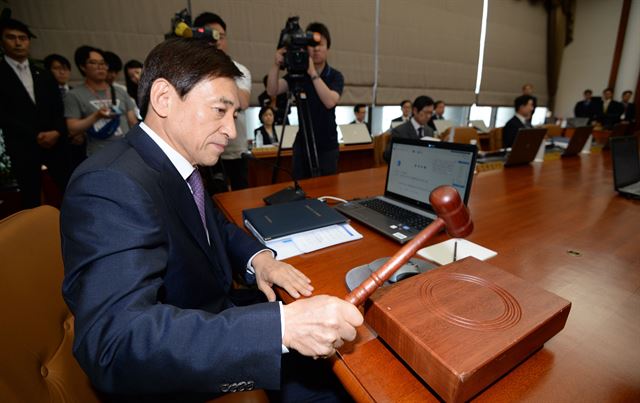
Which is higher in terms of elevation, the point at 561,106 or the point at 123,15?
the point at 123,15

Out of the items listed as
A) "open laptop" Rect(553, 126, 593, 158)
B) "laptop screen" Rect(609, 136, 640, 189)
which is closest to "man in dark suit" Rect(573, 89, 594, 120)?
"open laptop" Rect(553, 126, 593, 158)

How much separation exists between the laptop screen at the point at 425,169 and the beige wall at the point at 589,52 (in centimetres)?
977

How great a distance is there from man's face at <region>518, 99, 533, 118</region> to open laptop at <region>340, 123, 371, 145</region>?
1.90m

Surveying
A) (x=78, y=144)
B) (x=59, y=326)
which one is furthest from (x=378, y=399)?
(x=78, y=144)

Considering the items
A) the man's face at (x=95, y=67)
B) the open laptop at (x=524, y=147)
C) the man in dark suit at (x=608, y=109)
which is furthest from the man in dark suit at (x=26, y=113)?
the man in dark suit at (x=608, y=109)

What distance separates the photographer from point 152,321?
1.58 ft

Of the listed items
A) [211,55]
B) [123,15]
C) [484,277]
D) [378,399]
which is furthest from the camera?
[123,15]

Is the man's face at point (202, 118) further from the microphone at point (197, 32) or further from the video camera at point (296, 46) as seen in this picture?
the video camera at point (296, 46)

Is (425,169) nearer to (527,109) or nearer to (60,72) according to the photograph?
(527,109)

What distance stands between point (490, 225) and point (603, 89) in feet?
31.8

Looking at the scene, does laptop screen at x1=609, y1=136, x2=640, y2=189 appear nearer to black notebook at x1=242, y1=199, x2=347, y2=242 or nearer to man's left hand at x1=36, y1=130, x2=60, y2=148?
black notebook at x1=242, y1=199, x2=347, y2=242

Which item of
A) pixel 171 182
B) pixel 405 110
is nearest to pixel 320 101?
pixel 171 182

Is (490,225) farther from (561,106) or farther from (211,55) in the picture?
(561,106)

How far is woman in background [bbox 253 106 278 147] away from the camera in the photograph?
3955 mm
